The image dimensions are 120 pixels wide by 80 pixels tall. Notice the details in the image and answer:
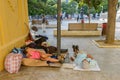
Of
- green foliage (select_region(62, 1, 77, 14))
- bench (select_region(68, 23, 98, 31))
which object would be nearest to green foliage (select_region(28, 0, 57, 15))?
green foliage (select_region(62, 1, 77, 14))

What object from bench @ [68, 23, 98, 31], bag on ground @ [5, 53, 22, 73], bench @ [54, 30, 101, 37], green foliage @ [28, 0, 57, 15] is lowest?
bag on ground @ [5, 53, 22, 73]

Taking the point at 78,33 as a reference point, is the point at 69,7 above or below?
above

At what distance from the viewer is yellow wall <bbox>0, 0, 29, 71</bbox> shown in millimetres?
5871

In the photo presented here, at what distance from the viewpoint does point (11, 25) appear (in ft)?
22.1

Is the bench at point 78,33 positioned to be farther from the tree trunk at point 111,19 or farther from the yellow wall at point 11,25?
the yellow wall at point 11,25

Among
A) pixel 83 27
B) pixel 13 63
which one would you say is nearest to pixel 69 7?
pixel 83 27

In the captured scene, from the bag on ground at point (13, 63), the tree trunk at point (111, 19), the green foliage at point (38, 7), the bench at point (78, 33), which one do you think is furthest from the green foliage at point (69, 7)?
the bag on ground at point (13, 63)

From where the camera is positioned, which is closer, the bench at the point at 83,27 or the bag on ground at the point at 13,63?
the bag on ground at the point at 13,63

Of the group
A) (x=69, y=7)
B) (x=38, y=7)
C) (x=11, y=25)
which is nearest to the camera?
(x=11, y=25)

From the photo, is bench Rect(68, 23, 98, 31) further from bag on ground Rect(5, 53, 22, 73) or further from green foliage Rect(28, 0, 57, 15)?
bag on ground Rect(5, 53, 22, 73)

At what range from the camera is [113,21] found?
960 centimetres

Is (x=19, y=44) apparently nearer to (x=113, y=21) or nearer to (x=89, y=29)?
(x=113, y=21)

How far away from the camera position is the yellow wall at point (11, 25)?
587 cm

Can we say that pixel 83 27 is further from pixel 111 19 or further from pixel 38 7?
pixel 38 7
